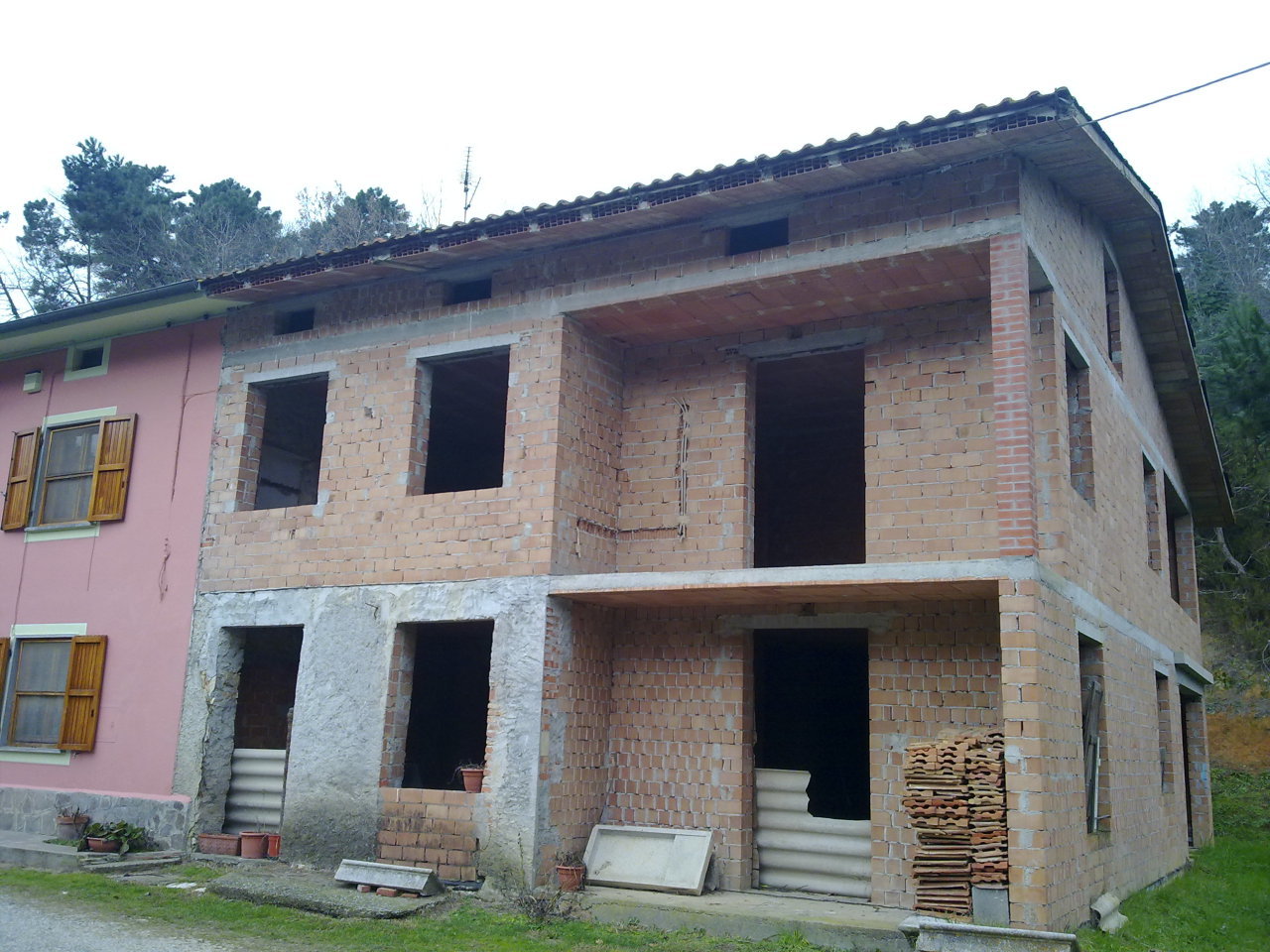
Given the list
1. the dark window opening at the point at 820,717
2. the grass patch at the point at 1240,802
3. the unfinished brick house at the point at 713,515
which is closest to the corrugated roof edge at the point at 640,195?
the unfinished brick house at the point at 713,515

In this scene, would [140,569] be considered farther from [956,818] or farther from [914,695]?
[956,818]

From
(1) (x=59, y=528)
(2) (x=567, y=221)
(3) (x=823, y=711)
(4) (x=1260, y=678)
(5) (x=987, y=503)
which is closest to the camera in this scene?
(5) (x=987, y=503)

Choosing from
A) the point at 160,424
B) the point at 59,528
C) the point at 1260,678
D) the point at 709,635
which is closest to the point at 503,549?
the point at 709,635

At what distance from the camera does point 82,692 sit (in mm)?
13469

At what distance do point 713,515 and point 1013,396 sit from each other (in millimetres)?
3310

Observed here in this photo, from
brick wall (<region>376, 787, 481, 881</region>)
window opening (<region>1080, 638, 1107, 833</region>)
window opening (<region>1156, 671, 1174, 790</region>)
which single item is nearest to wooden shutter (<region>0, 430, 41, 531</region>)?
brick wall (<region>376, 787, 481, 881</region>)

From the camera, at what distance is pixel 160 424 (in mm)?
13922

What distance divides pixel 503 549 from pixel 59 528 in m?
6.91

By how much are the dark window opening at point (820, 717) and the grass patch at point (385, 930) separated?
666 centimetres

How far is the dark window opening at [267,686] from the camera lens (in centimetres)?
1316

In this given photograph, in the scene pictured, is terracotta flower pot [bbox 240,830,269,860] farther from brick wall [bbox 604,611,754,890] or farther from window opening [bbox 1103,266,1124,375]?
window opening [bbox 1103,266,1124,375]

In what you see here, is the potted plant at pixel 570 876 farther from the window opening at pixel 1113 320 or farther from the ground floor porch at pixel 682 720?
the window opening at pixel 1113 320

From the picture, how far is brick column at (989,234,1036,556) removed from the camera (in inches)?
348

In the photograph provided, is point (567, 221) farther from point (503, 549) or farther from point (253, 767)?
point (253, 767)
